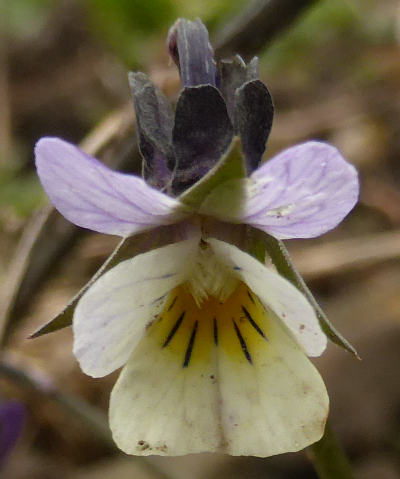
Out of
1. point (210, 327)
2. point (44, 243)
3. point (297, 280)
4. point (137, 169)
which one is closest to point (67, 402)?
point (44, 243)

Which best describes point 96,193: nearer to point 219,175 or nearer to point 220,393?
point 219,175

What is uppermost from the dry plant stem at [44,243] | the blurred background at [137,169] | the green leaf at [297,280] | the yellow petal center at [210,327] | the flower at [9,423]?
the green leaf at [297,280]

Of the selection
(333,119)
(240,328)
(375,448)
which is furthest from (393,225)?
(240,328)

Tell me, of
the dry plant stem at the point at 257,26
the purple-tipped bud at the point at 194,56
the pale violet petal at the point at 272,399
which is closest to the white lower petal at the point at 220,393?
the pale violet petal at the point at 272,399

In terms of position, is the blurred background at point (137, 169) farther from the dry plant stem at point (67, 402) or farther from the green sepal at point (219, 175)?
the green sepal at point (219, 175)

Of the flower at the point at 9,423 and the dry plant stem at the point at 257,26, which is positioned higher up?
Result: the dry plant stem at the point at 257,26

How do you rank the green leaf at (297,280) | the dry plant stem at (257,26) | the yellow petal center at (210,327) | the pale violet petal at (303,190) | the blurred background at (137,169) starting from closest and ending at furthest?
the pale violet petal at (303,190) < the green leaf at (297,280) < the yellow petal center at (210,327) < the dry plant stem at (257,26) < the blurred background at (137,169)
